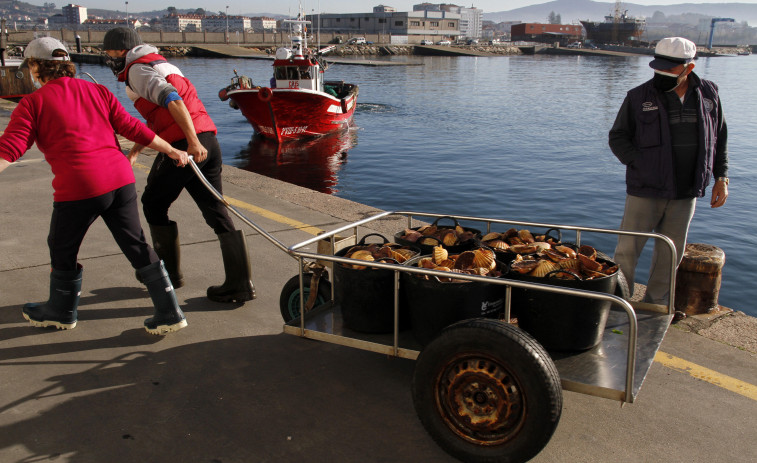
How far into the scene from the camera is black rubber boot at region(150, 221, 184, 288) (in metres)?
5.03

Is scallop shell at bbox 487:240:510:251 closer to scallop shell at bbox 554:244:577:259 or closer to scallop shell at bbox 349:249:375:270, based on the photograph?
scallop shell at bbox 554:244:577:259

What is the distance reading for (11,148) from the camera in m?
3.60

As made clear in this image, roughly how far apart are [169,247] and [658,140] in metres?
3.83

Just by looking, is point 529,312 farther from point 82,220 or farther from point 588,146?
point 588,146

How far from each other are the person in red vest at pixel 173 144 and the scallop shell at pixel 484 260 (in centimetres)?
207

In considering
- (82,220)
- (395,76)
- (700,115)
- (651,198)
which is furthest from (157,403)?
(395,76)

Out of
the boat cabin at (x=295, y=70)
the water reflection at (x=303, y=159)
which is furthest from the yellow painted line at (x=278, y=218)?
the boat cabin at (x=295, y=70)

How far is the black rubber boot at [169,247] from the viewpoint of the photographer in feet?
16.5

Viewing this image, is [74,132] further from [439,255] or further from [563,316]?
[563,316]

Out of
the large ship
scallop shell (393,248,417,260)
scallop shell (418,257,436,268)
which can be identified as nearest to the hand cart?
scallop shell (418,257,436,268)

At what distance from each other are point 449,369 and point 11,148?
9.03 feet

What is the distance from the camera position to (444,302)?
10.6 ft

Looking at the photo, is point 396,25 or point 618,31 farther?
point 618,31

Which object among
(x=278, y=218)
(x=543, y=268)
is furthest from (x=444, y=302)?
(x=278, y=218)
